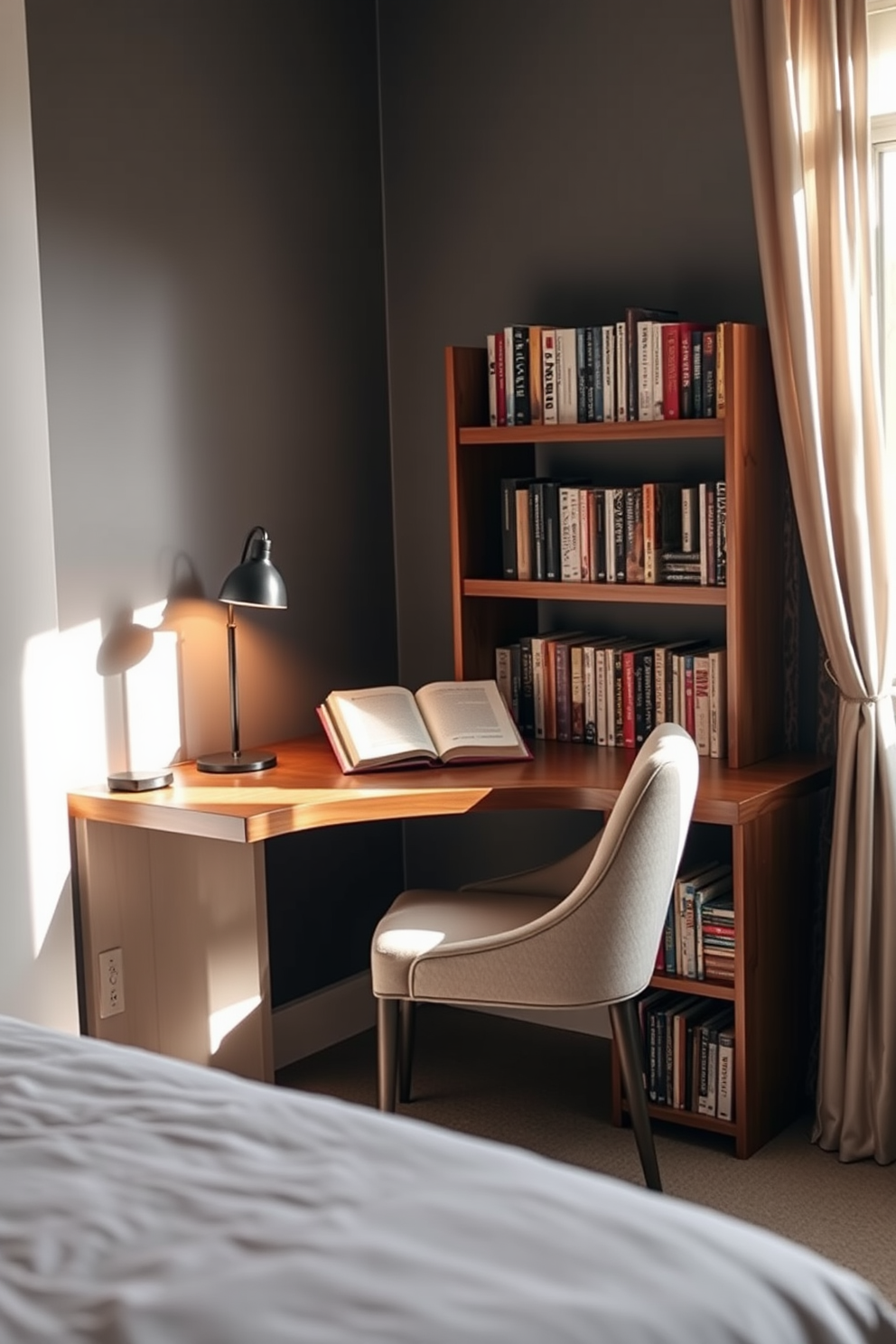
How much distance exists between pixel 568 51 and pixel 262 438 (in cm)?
108

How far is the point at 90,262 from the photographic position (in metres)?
3.07

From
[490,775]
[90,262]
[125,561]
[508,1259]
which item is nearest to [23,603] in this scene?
[125,561]

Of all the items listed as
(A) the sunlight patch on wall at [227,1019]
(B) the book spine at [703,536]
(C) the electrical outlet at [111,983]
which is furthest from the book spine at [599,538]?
(C) the electrical outlet at [111,983]

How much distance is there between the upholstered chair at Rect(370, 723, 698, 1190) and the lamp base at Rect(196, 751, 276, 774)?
468mm

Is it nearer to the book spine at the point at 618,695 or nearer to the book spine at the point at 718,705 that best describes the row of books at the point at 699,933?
the book spine at the point at 718,705

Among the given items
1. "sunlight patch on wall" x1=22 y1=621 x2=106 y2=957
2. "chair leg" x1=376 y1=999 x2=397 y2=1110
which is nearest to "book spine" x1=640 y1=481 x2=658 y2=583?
"chair leg" x1=376 y1=999 x2=397 y2=1110

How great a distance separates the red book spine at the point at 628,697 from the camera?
3.30 m

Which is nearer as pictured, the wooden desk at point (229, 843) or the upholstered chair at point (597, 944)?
the upholstered chair at point (597, 944)

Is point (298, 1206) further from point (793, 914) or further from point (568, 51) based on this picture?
point (568, 51)

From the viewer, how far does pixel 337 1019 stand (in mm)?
3740

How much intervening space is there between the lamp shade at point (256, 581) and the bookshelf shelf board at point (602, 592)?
48 cm

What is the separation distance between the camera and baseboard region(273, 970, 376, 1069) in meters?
3.59

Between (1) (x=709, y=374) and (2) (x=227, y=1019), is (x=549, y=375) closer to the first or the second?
(1) (x=709, y=374)

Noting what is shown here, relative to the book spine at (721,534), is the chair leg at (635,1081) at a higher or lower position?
lower
